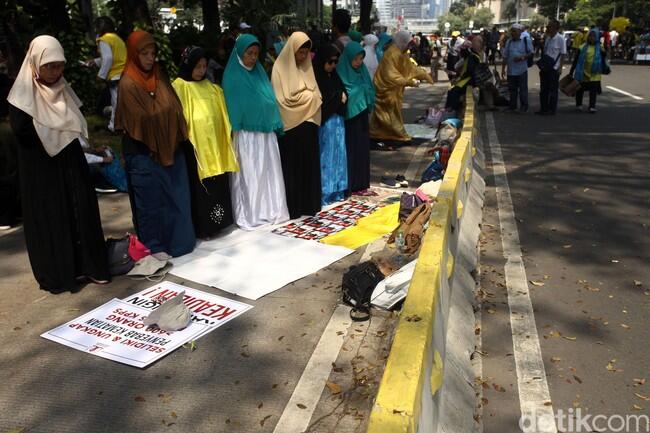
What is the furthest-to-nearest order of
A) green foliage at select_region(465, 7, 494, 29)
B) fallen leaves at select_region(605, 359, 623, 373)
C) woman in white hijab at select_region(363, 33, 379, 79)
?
1. green foliage at select_region(465, 7, 494, 29)
2. woman in white hijab at select_region(363, 33, 379, 79)
3. fallen leaves at select_region(605, 359, 623, 373)

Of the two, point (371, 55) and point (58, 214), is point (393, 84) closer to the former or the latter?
point (371, 55)

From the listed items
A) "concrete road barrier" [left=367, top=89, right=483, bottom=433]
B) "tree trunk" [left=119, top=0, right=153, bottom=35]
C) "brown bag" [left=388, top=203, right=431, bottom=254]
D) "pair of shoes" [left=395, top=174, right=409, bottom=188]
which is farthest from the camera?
"tree trunk" [left=119, top=0, right=153, bottom=35]

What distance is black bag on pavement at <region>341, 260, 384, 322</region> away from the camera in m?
4.16

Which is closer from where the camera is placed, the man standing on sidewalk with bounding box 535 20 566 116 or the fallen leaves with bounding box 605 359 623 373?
the fallen leaves with bounding box 605 359 623 373

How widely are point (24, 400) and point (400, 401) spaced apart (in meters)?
2.28

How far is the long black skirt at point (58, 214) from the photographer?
4.17m

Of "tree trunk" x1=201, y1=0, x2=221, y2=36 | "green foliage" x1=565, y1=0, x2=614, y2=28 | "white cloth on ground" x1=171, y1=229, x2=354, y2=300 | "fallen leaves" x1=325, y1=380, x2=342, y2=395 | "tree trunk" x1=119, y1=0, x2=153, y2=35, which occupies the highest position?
"green foliage" x1=565, y1=0, x2=614, y2=28

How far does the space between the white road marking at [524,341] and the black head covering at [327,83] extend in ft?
7.12

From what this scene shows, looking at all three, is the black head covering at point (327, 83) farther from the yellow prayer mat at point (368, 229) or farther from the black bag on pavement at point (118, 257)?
the black bag on pavement at point (118, 257)

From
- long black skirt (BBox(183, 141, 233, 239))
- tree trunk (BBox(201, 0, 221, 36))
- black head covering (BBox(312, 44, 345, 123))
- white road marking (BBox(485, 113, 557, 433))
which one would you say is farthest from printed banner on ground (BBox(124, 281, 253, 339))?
tree trunk (BBox(201, 0, 221, 36))

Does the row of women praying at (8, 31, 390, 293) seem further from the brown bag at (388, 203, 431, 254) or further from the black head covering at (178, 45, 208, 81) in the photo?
the brown bag at (388, 203, 431, 254)

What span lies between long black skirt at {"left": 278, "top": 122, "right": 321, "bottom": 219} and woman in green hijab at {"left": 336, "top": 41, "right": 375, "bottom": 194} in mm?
925

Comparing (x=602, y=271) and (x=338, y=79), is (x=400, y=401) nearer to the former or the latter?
(x=602, y=271)

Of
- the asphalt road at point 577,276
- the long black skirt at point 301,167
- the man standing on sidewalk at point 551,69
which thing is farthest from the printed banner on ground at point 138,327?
the man standing on sidewalk at point 551,69
